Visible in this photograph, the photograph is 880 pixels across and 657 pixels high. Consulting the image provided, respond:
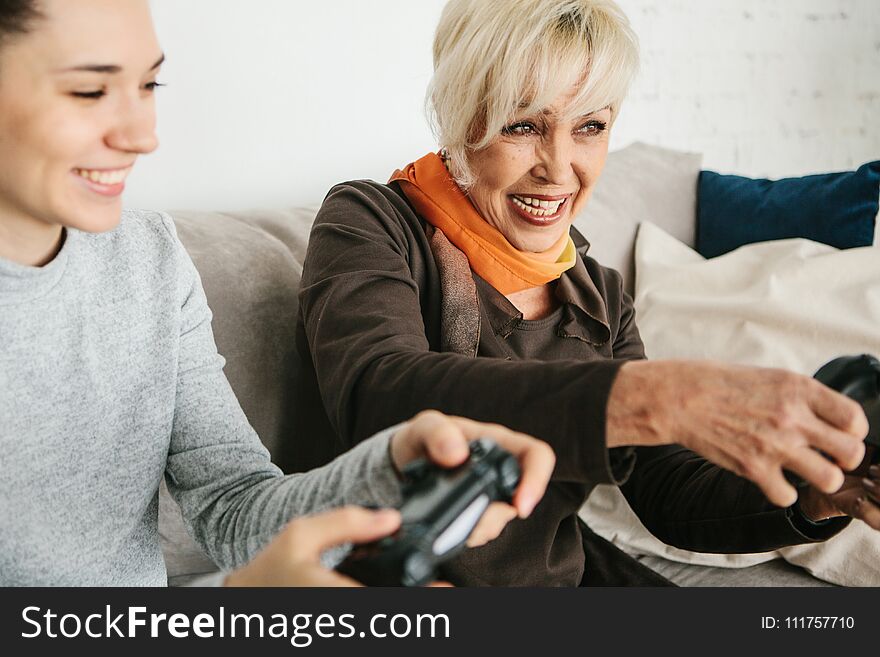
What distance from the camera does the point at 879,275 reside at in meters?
1.67

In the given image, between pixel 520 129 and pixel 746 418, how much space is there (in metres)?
0.64

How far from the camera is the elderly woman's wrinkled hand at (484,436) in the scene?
643 mm

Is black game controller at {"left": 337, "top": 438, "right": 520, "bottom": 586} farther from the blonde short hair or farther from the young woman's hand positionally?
the blonde short hair

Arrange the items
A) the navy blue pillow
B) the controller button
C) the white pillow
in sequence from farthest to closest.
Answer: the navy blue pillow, the white pillow, the controller button

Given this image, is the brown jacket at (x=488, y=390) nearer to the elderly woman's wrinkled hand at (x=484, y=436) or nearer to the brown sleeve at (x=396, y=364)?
the brown sleeve at (x=396, y=364)

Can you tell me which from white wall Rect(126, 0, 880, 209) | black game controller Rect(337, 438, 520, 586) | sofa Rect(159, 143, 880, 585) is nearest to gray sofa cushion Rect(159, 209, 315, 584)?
sofa Rect(159, 143, 880, 585)

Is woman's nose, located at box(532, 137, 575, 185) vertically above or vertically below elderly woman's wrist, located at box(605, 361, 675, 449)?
above

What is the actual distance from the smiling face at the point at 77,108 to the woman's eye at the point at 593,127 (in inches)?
26.5

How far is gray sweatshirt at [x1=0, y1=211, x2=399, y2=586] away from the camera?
0.88 metres

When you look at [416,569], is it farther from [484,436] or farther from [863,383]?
[863,383]

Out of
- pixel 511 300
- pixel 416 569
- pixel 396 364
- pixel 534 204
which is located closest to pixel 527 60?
pixel 534 204

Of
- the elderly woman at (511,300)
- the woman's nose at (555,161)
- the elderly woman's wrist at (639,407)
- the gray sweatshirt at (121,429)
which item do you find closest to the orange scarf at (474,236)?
the elderly woman at (511,300)

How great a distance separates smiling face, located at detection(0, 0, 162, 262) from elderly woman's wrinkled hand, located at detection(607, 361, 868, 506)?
0.48m

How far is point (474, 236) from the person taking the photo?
1.30 metres
